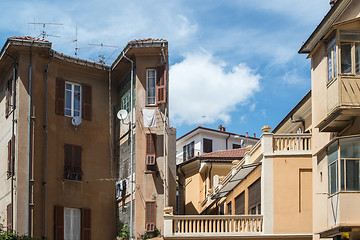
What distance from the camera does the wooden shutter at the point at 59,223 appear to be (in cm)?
3934

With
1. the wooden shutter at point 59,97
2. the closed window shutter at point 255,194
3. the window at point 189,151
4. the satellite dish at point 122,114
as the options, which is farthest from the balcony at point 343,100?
the window at point 189,151

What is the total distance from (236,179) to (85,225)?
8.72 m

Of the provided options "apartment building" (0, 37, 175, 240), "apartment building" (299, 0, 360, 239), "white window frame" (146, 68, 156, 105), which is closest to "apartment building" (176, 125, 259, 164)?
"apartment building" (0, 37, 175, 240)

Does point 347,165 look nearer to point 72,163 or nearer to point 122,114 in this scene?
point 122,114

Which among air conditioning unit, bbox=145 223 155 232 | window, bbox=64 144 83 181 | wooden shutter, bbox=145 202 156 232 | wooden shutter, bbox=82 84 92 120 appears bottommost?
air conditioning unit, bbox=145 223 155 232

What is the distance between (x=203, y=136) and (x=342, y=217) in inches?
1615

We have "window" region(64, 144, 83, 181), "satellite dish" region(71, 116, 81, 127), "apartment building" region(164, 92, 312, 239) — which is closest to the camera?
"apartment building" region(164, 92, 312, 239)

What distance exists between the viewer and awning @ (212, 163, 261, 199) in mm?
35894

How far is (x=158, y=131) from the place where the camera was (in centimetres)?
4084

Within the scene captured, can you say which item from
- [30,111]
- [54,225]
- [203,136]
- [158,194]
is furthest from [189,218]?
[203,136]

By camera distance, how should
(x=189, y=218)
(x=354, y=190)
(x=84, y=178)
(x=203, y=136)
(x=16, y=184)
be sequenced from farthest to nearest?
(x=203, y=136)
(x=84, y=178)
(x=16, y=184)
(x=189, y=218)
(x=354, y=190)

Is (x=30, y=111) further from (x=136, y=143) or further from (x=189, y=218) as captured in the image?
(x=189, y=218)

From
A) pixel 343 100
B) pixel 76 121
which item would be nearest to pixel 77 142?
pixel 76 121

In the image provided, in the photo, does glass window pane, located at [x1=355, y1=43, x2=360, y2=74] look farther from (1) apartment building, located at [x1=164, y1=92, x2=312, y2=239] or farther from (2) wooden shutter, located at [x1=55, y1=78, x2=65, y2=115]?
(2) wooden shutter, located at [x1=55, y1=78, x2=65, y2=115]
